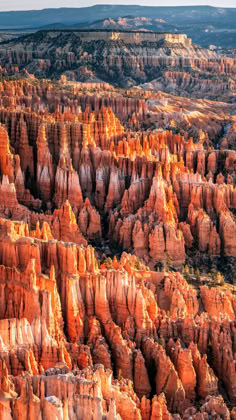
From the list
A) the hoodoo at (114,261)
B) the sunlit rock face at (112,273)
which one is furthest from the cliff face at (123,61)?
the sunlit rock face at (112,273)

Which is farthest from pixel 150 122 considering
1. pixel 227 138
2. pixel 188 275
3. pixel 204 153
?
pixel 188 275

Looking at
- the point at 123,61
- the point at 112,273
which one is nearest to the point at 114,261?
the point at 112,273

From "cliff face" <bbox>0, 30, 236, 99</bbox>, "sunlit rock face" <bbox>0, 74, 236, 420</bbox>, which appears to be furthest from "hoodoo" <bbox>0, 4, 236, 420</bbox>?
"cliff face" <bbox>0, 30, 236, 99</bbox>

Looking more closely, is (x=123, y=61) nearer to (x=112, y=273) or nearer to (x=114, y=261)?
(x=114, y=261)

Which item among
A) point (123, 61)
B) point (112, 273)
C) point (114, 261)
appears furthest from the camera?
point (123, 61)

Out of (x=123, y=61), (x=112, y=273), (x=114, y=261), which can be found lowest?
(x=123, y=61)

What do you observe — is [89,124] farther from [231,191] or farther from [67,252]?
[67,252]
